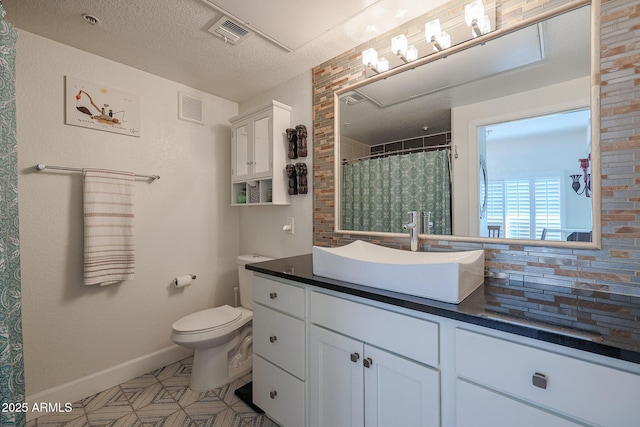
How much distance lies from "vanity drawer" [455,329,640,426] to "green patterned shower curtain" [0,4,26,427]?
1.60 metres

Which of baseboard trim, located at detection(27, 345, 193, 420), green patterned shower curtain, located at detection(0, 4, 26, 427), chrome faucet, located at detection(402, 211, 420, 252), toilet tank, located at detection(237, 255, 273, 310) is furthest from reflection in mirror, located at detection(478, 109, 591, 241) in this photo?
baseboard trim, located at detection(27, 345, 193, 420)

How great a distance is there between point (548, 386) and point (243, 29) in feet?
6.72

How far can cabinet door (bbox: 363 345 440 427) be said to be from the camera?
95 cm

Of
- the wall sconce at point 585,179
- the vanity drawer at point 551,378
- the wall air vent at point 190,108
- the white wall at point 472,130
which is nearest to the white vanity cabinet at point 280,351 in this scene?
the vanity drawer at point 551,378

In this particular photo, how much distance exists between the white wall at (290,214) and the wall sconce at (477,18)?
3.58 feet

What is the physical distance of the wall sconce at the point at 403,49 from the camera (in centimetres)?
150

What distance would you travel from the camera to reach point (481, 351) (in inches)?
33.0

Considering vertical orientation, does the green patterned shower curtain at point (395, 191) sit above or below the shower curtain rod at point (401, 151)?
below

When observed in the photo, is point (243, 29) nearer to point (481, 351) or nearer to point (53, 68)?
point (53, 68)

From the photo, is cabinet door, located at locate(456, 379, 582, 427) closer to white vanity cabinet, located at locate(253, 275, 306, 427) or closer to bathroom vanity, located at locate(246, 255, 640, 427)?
bathroom vanity, located at locate(246, 255, 640, 427)

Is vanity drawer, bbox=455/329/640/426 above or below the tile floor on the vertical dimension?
above

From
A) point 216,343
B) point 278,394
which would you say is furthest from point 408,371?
point 216,343

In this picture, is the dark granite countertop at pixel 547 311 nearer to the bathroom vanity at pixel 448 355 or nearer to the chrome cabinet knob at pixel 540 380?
the bathroom vanity at pixel 448 355

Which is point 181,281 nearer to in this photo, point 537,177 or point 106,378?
point 106,378
